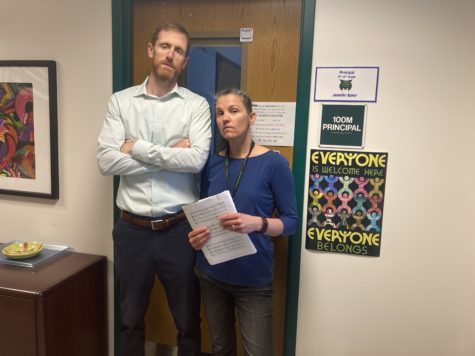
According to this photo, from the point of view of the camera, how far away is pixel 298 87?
1.77 m

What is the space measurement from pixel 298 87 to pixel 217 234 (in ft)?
2.63

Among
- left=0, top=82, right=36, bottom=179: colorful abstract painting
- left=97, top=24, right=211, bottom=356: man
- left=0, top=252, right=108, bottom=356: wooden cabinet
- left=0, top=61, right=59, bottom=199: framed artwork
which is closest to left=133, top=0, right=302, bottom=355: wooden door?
left=97, top=24, right=211, bottom=356: man

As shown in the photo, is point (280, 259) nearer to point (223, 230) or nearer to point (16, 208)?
point (223, 230)

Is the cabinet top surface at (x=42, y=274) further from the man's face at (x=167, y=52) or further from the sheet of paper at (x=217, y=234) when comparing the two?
the man's face at (x=167, y=52)

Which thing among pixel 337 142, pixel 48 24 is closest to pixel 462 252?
pixel 337 142

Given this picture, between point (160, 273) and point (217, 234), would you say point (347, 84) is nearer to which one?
point (217, 234)

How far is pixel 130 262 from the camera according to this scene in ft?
5.44

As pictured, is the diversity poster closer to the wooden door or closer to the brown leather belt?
the wooden door

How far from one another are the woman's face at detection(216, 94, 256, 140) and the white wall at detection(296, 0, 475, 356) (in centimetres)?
45

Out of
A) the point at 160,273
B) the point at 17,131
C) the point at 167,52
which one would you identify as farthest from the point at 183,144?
the point at 17,131

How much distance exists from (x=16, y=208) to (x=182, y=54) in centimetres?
139

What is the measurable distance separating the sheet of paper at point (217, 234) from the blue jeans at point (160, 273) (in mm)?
193

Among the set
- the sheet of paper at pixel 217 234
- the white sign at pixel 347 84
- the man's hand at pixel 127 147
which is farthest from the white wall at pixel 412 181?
the man's hand at pixel 127 147

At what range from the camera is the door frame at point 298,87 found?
5.68 feet
